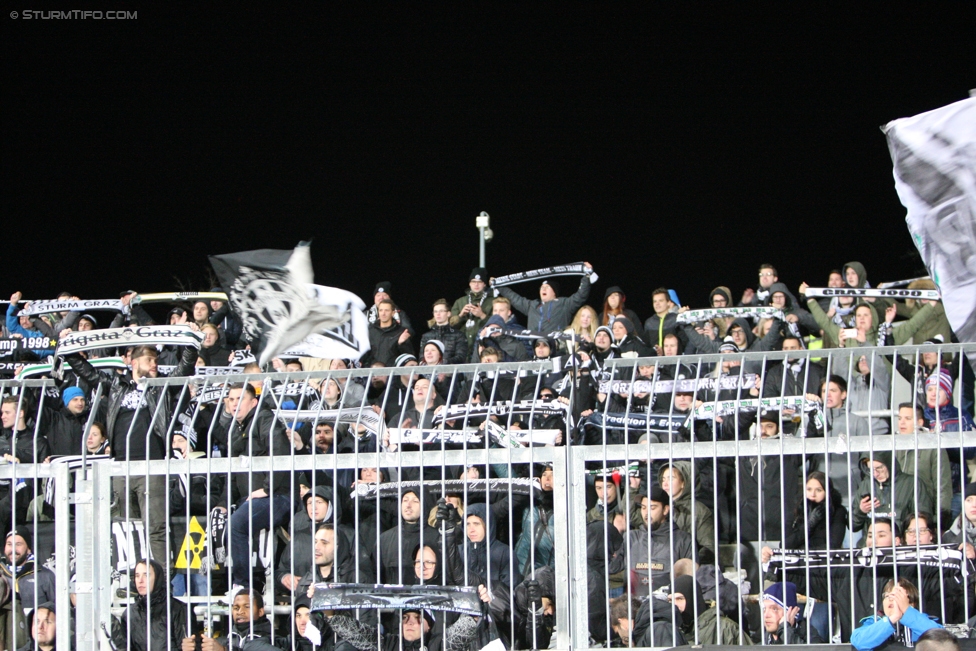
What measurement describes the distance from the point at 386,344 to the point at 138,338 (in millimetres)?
4098

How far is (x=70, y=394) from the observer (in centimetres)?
1036

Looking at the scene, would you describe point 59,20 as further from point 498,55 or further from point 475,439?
A: point 475,439

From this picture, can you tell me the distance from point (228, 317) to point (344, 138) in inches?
297

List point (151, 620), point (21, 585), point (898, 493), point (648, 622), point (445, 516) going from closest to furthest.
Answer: point (445, 516) → point (648, 622) → point (151, 620) → point (898, 493) → point (21, 585)

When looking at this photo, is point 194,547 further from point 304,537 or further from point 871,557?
point 871,557

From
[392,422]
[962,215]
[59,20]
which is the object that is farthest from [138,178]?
[962,215]

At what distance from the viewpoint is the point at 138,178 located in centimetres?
2016

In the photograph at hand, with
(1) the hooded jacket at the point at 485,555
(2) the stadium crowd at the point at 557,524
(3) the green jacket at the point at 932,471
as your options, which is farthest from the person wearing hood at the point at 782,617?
(1) the hooded jacket at the point at 485,555

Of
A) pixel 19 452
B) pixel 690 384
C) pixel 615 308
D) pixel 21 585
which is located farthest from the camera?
pixel 615 308

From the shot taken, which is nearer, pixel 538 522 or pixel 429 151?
pixel 538 522

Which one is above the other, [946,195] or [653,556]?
[946,195]

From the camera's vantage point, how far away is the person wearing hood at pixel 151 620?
6.68 meters

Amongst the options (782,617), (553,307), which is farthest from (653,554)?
(553,307)

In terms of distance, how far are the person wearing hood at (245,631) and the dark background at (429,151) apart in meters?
13.7
